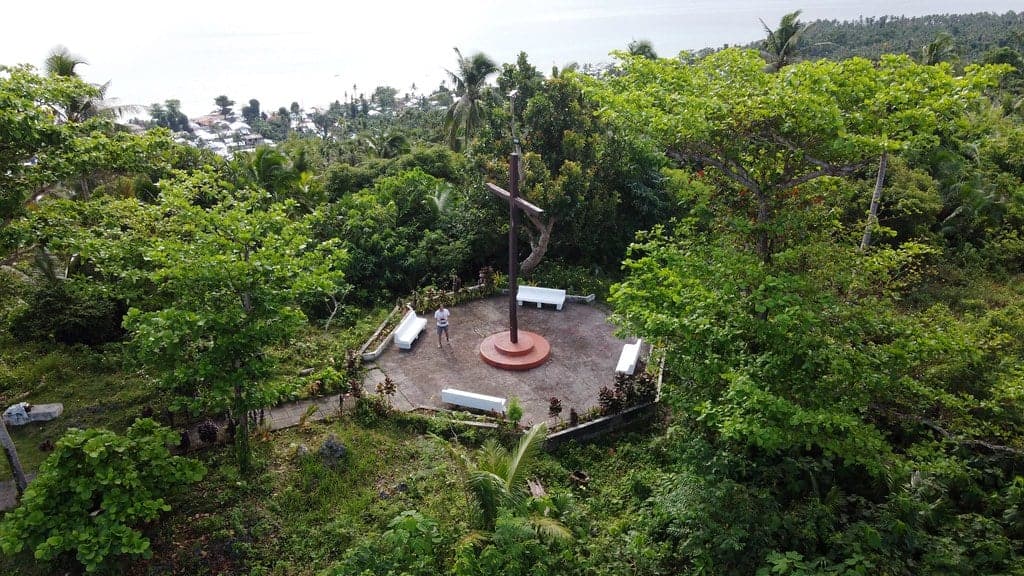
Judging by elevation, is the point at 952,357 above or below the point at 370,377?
above

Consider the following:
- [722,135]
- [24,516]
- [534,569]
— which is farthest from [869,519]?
[24,516]

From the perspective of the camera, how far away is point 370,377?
1392cm

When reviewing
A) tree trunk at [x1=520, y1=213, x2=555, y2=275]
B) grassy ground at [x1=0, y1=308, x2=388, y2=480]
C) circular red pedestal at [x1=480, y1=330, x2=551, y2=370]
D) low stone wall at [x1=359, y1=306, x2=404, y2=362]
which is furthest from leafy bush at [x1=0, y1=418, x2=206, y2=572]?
tree trunk at [x1=520, y1=213, x2=555, y2=275]

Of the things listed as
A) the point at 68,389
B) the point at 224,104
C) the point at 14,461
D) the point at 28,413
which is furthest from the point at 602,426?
the point at 224,104

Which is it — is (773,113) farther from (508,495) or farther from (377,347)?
(377,347)

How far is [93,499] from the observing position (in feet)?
27.6

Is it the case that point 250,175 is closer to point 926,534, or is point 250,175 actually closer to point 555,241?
point 555,241

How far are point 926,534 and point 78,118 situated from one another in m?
27.8

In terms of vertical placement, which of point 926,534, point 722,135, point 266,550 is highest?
point 722,135

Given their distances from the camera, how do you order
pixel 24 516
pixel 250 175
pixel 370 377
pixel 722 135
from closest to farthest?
pixel 24 516
pixel 722 135
pixel 370 377
pixel 250 175

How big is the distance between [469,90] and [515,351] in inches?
709

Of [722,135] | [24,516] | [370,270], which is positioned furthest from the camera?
[370,270]

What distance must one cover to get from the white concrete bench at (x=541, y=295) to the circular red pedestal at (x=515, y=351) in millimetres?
2276

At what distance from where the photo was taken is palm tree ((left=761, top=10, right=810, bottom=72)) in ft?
83.7
